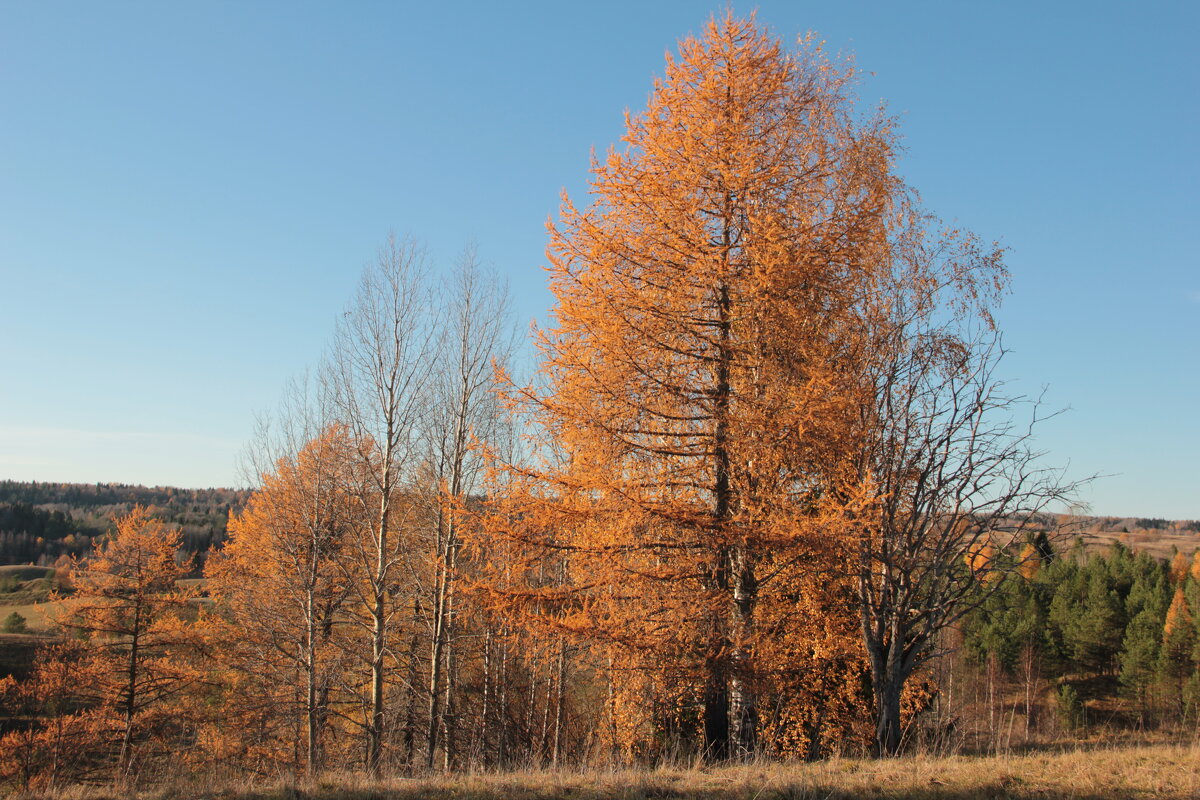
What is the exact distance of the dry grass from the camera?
5734mm

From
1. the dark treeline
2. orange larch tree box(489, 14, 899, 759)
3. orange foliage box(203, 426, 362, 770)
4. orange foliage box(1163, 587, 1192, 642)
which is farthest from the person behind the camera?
orange foliage box(1163, 587, 1192, 642)

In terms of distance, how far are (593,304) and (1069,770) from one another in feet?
22.1

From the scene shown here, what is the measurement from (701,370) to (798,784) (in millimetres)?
4550

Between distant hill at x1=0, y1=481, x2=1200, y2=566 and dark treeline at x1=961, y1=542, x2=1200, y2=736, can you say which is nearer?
dark treeline at x1=961, y1=542, x2=1200, y2=736

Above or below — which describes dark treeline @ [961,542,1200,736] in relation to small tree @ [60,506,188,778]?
below

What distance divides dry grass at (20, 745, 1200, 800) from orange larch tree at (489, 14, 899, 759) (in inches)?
59.8

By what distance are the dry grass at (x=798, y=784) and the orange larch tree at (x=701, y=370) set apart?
1520 millimetres

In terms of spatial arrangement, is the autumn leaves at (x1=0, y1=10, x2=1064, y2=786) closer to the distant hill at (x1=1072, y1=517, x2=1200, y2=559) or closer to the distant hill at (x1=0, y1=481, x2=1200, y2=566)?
the distant hill at (x1=0, y1=481, x2=1200, y2=566)

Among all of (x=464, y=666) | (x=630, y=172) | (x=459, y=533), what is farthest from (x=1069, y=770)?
(x=464, y=666)

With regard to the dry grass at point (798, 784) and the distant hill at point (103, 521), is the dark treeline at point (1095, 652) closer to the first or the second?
the distant hill at point (103, 521)

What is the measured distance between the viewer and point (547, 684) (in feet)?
64.6

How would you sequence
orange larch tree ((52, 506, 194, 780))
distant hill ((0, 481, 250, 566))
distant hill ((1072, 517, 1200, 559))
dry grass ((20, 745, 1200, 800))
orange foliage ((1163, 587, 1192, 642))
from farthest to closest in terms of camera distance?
distant hill ((1072, 517, 1200, 559))
distant hill ((0, 481, 250, 566))
orange foliage ((1163, 587, 1192, 642))
orange larch tree ((52, 506, 194, 780))
dry grass ((20, 745, 1200, 800))

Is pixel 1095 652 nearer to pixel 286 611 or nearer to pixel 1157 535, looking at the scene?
pixel 286 611

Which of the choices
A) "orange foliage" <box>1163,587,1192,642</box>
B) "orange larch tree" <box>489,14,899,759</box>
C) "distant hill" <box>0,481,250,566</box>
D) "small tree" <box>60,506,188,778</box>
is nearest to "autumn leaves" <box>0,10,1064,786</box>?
"orange larch tree" <box>489,14,899,759</box>
